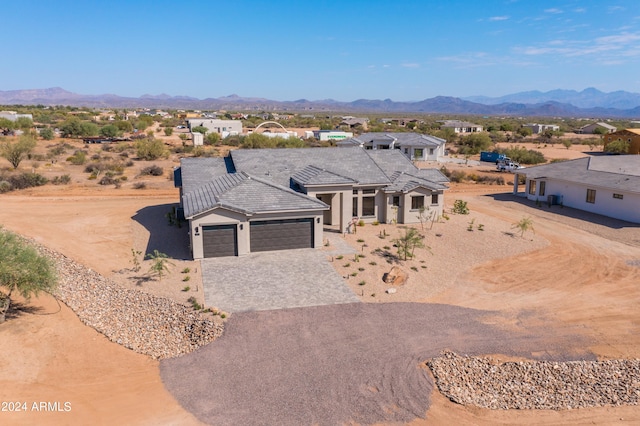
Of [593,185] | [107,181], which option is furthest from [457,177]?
[107,181]

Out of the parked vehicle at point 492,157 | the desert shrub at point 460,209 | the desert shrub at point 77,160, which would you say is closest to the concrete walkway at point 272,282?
the desert shrub at point 460,209

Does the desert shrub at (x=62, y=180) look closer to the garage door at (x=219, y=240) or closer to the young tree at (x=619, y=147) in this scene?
the garage door at (x=219, y=240)

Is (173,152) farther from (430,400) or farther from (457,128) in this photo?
(457,128)

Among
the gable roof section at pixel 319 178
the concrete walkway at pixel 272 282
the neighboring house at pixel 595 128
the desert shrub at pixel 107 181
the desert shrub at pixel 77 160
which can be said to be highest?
the neighboring house at pixel 595 128

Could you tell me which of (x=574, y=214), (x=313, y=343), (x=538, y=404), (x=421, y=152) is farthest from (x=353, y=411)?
(x=421, y=152)

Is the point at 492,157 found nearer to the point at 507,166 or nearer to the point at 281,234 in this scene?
the point at 507,166

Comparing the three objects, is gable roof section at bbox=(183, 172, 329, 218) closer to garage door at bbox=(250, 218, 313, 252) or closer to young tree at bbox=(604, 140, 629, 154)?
garage door at bbox=(250, 218, 313, 252)
